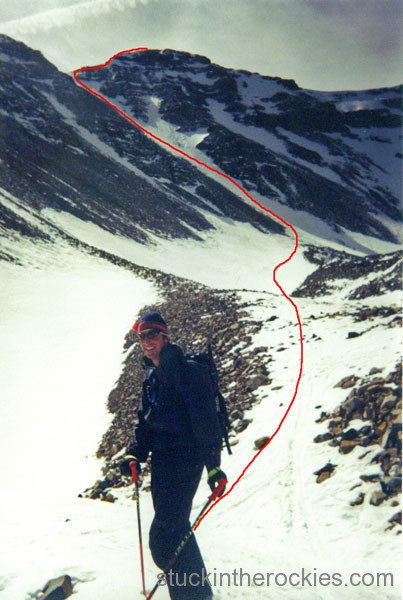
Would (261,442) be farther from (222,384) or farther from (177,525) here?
(177,525)

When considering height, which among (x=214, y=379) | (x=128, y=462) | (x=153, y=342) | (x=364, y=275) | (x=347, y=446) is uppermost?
(x=364, y=275)

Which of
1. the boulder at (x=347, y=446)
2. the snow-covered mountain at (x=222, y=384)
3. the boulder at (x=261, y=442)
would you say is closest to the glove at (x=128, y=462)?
the snow-covered mountain at (x=222, y=384)

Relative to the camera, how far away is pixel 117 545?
5383mm

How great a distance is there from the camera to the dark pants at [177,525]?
411cm

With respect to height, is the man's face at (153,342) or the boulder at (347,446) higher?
the man's face at (153,342)

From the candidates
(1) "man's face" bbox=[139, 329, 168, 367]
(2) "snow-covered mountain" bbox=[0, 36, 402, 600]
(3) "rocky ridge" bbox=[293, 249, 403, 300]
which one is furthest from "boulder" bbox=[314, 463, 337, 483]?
(3) "rocky ridge" bbox=[293, 249, 403, 300]

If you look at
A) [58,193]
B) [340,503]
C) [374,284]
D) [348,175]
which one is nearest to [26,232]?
[58,193]

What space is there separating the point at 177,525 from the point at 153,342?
5.30ft

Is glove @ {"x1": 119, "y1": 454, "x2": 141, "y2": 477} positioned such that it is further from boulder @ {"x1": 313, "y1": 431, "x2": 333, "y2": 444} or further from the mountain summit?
the mountain summit

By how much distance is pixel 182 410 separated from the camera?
4297 millimetres

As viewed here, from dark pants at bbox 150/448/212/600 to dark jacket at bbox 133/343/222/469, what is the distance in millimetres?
144

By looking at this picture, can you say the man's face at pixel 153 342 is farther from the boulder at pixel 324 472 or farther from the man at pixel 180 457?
the boulder at pixel 324 472

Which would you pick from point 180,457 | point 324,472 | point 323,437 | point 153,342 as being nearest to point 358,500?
point 324,472

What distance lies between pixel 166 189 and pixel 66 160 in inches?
561
